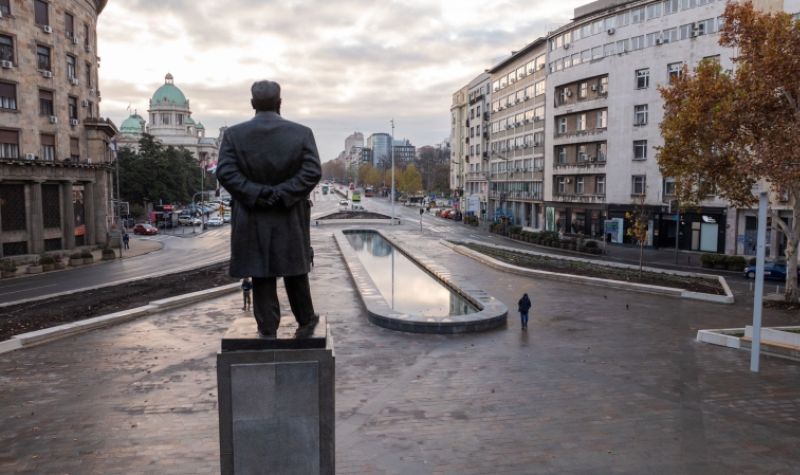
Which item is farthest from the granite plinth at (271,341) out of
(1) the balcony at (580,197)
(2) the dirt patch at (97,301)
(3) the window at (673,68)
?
(1) the balcony at (580,197)

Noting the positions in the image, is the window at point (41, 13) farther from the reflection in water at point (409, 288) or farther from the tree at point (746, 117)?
the tree at point (746, 117)

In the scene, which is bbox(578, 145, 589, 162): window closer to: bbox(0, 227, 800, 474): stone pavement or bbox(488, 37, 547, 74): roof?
bbox(488, 37, 547, 74): roof

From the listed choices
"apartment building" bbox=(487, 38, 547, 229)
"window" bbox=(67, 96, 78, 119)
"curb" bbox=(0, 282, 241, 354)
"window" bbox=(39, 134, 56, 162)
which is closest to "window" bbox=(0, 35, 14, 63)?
"window" bbox=(39, 134, 56, 162)

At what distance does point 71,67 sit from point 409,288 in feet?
108

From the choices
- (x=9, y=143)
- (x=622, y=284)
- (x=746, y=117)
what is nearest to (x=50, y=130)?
(x=9, y=143)

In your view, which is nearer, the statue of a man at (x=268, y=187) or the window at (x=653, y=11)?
the statue of a man at (x=268, y=187)

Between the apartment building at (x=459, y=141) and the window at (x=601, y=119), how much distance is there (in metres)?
44.8

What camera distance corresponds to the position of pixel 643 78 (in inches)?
1950

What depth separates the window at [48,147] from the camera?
39.6 m

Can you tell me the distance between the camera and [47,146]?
4019 cm

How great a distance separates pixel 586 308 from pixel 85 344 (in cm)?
1767

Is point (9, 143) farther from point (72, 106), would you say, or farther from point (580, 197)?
point (580, 197)

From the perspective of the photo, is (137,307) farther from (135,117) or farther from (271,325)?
(135,117)

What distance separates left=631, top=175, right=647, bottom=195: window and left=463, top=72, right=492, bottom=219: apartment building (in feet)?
96.9
